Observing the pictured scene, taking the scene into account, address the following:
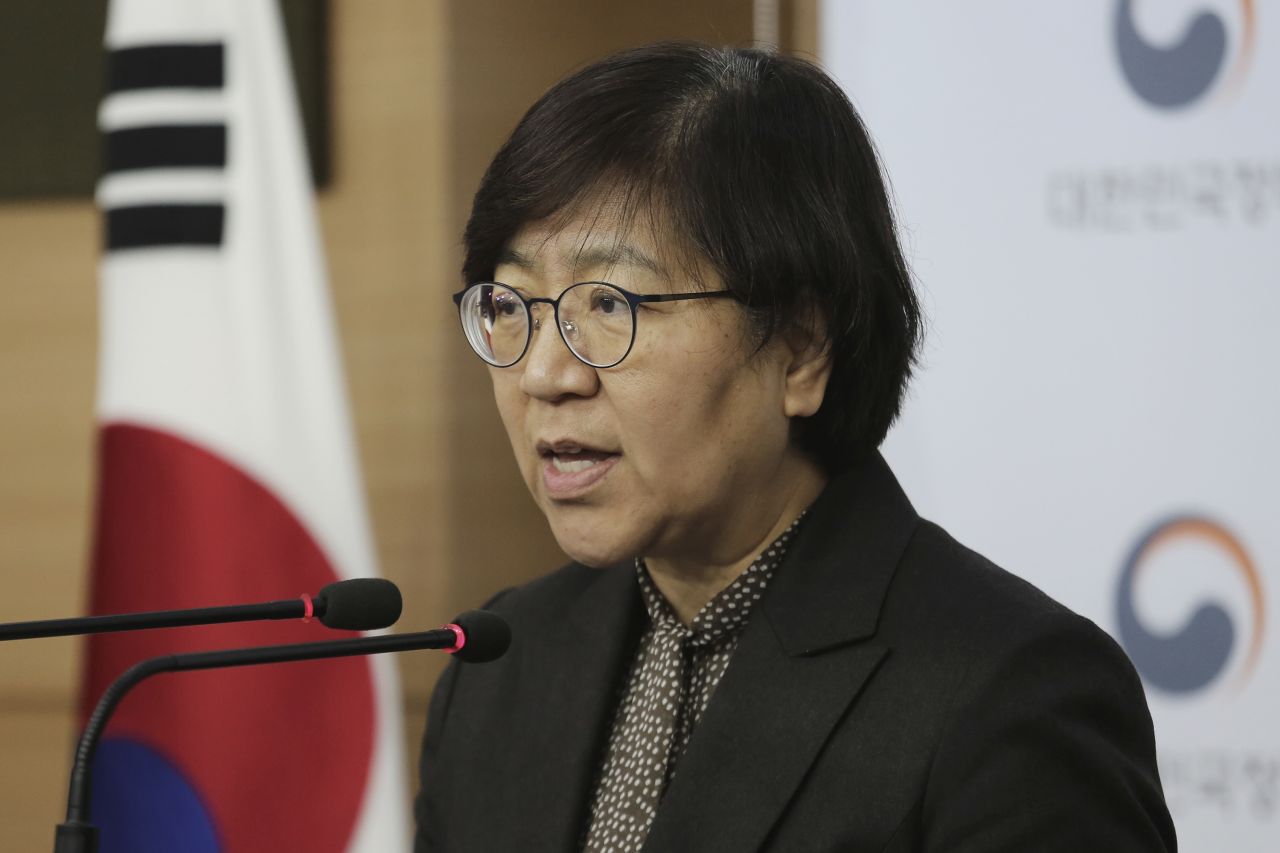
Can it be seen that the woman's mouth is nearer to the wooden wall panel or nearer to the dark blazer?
the dark blazer

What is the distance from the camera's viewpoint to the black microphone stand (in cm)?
102

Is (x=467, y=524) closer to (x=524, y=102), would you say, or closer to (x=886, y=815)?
(x=524, y=102)

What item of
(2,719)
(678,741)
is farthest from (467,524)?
(678,741)

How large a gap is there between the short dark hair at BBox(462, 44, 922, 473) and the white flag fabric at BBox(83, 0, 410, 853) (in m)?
1.00

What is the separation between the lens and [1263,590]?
7.11ft

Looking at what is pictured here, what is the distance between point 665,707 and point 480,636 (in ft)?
1.41

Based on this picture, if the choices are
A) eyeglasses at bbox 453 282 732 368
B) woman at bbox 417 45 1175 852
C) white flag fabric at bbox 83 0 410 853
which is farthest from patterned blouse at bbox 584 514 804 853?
white flag fabric at bbox 83 0 410 853

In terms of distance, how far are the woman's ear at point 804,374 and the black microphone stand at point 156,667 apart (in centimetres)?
46

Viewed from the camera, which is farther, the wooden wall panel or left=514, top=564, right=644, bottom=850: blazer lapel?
the wooden wall panel

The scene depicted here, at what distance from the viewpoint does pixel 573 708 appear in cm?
172

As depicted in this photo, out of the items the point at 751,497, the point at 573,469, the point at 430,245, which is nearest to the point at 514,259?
the point at 573,469

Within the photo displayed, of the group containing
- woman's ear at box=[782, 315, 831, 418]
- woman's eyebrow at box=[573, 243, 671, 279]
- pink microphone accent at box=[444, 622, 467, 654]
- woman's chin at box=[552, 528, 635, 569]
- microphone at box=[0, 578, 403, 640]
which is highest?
woman's eyebrow at box=[573, 243, 671, 279]

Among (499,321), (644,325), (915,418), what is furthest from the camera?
(915,418)

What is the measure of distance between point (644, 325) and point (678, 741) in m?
0.45
